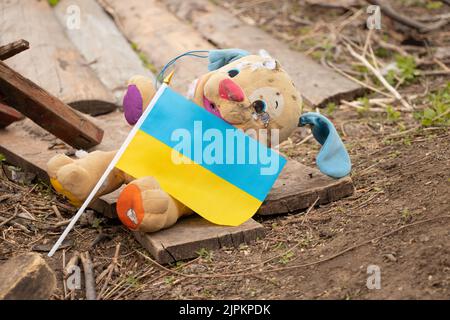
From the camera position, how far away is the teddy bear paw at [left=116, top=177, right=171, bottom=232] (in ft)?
10.2

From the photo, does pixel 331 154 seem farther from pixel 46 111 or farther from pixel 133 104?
pixel 46 111

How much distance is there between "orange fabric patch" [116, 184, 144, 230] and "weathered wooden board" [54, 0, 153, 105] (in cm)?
220

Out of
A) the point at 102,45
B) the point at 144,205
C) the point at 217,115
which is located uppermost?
the point at 217,115

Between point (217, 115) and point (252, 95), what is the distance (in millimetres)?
179

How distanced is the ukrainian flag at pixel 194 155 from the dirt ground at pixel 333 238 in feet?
0.73

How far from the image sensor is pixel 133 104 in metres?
3.54

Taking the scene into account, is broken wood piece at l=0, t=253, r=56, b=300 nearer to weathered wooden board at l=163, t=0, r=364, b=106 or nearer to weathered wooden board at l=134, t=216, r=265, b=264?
weathered wooden board at l=134, t=216, r=265, b=264

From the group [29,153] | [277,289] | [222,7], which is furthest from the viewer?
[222,7]

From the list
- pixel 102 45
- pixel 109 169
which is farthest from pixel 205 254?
pixel 102 45

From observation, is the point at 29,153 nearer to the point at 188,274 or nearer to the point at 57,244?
the point at 57,244

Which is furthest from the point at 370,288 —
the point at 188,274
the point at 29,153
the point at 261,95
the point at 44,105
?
the point at 29,153

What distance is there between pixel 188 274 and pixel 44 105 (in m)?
1.34

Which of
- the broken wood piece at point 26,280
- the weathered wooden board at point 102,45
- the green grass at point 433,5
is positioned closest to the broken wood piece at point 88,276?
the broken wood piece at point 26,280

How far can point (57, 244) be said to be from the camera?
3203 millimetres
